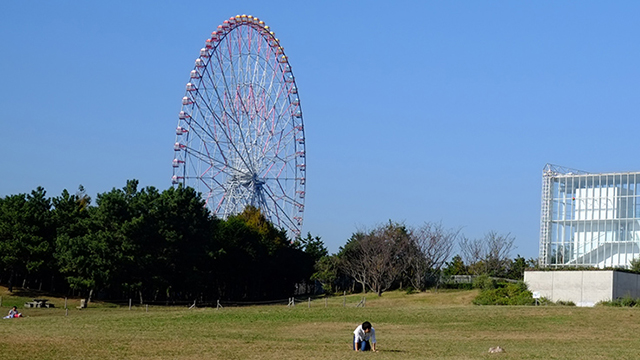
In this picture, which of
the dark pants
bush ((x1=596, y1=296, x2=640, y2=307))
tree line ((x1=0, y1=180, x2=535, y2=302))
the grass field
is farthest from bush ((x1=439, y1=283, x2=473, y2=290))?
the dark pants

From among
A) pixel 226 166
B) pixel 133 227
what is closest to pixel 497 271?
pixel 226 166

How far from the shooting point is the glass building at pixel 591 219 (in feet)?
283

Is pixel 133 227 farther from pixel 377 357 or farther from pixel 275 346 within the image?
pixel 377 357

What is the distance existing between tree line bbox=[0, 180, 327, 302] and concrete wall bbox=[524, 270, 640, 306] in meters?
28.0

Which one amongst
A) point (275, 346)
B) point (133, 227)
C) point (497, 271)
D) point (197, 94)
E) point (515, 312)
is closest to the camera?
point (275, 346)

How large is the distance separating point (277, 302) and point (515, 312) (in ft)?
119

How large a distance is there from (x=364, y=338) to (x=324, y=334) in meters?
10.4

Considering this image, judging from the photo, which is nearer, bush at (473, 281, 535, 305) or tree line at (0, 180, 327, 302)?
bush at (473, 281, 535, 305)

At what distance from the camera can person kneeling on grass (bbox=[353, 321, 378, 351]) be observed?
28672 millimetres

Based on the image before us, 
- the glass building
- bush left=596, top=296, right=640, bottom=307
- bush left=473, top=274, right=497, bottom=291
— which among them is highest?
the glass building

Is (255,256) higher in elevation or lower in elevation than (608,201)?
lower

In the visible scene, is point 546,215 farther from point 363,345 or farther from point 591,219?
point 363,345

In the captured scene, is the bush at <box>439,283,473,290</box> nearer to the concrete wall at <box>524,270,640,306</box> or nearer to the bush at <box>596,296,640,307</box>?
the concrete wall at <box>524,270,640,306</box>

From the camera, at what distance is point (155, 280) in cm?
6919
